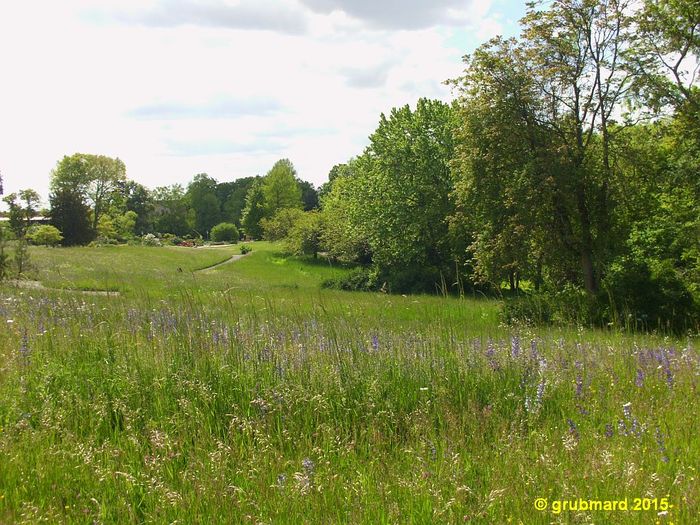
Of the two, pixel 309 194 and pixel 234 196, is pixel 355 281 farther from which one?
pixel 234 196

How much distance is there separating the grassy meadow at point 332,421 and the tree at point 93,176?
309ft

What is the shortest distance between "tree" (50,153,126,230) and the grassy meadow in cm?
9421

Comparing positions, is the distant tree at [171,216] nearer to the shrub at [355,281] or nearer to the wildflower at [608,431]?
the shrub at [355,281]

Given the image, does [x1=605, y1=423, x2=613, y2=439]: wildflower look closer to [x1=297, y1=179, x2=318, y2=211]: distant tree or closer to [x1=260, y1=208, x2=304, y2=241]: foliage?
[x1=260, y1=208, x2=304, y2=241]: foliage

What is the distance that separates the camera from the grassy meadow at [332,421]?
364 cm

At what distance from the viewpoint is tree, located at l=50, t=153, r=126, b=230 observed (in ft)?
315

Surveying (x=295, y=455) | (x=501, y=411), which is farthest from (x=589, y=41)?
(x=295, y=455)

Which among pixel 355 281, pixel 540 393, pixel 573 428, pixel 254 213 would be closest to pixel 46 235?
pixel 254 213

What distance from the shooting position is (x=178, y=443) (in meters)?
4.55

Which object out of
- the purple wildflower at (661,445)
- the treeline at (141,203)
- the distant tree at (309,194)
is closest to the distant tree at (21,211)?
the treeline at (141,203)

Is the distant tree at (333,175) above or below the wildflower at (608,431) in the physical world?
above

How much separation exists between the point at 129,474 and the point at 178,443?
1.87ft

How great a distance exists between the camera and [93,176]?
9862 centimetres

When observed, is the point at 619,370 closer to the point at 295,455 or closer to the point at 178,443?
the point at 295,455
